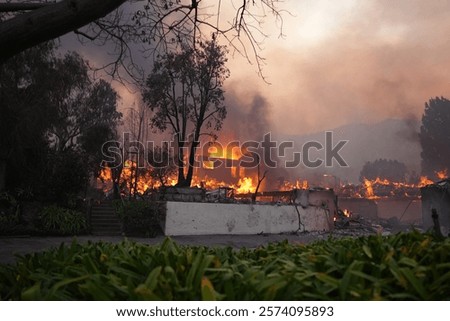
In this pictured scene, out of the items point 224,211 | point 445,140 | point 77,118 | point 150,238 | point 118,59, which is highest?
point 445,140

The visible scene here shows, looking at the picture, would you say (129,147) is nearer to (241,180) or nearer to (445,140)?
(241,180)

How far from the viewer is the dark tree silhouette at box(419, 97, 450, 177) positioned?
6531 centimetres

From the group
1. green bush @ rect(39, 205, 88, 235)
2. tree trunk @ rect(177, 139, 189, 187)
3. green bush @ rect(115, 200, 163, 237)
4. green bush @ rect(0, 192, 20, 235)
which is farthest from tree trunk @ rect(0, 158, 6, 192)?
tree trunk @ rect(177, 139, 189, 187)

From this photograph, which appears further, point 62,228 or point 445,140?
point 445,140


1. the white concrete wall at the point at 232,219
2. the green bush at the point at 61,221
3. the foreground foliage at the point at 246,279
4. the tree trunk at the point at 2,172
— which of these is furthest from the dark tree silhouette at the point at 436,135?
the foreground foliage at the point at 246,279

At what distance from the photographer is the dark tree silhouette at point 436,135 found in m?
65.3

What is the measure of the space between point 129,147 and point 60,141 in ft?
28.5

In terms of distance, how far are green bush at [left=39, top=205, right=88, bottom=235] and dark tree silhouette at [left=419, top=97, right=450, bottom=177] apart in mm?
63601

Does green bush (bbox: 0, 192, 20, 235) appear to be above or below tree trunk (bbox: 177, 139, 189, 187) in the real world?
below

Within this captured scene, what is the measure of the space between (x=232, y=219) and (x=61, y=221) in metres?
8.98

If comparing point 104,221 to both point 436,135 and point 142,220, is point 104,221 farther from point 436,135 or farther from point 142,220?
point 436,135

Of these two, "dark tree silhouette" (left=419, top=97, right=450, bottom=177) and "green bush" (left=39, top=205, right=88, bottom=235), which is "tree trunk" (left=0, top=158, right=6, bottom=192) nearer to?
"green bush" (left=39, top=205, right=88, bottom=235)

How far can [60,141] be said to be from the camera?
1230 inches

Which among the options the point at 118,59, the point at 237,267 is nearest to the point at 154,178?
the point at 118,59
